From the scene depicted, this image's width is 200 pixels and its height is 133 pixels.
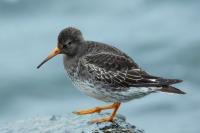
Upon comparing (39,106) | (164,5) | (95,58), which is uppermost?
(164,5)

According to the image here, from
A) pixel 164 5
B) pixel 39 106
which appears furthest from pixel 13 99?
pixel 164 5

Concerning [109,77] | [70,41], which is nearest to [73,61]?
[70,41]

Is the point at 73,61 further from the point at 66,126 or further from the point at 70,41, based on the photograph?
the point at 66,126

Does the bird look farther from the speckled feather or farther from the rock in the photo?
the rock

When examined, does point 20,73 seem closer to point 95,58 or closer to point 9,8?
point 9,8

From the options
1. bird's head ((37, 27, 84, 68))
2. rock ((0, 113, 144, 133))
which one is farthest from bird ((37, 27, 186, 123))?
rock ((0, 113, 144, 133))

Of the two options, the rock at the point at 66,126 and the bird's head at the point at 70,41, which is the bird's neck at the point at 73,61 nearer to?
the bird's head at the point at 70,41
